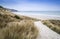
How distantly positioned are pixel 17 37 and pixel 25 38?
31 centimetres

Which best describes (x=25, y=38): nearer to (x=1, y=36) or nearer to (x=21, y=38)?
(x=21, y=38)

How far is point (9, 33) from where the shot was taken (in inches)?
177

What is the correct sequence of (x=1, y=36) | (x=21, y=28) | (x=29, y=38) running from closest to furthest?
(x=1, y=36) < (x=29, y=38) < (x=21, y=28)

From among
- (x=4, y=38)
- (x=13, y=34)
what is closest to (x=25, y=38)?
(x=13, y=34)

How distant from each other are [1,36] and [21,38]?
72 centimetres

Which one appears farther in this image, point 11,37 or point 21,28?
point 21,28

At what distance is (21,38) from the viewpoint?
428 centimetres

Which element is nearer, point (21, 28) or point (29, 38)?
point (29, 38)

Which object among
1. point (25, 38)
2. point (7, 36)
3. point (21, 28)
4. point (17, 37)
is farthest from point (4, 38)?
point (21, 28)

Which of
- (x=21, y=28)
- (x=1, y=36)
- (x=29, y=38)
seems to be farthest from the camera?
(x=21, y=28)

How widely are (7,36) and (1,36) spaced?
0.75 feet

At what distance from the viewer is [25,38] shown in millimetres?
4363

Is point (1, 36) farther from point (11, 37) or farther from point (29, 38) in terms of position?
point (29, 38)

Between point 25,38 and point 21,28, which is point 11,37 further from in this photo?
point 21,28
